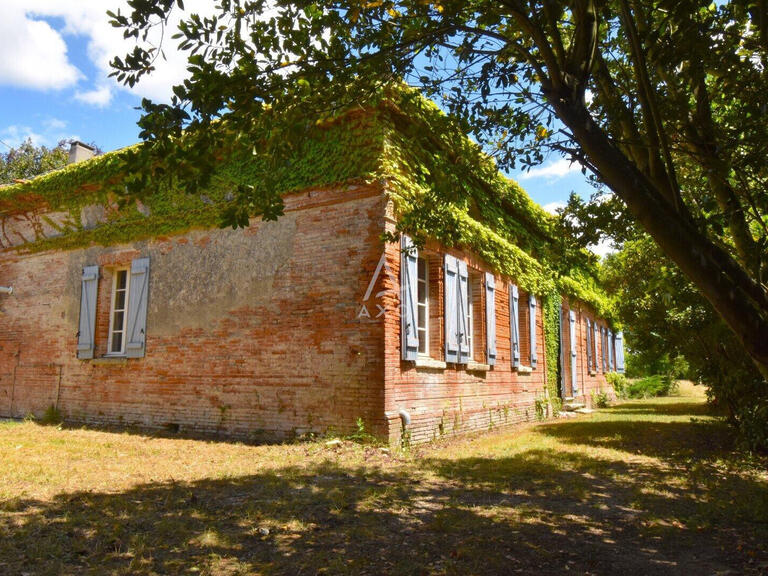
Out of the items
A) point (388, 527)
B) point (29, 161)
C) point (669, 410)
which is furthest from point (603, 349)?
point (29, 161)

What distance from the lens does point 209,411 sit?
9266mm

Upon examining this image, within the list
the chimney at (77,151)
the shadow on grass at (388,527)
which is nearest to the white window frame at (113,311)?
the chimney at (77,151)

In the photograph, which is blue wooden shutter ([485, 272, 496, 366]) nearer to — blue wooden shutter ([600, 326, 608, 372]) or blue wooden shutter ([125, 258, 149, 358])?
blue wooden shutter ([125, 258, 149, 358])

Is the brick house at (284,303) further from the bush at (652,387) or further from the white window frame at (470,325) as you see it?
the bush at (652,387)

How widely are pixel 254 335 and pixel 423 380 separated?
108 inches

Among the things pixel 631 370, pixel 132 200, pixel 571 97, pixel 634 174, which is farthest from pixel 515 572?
pixel 631 370

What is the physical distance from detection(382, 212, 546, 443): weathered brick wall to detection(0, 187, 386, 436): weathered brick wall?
1.01ft

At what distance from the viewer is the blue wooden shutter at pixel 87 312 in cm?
1084

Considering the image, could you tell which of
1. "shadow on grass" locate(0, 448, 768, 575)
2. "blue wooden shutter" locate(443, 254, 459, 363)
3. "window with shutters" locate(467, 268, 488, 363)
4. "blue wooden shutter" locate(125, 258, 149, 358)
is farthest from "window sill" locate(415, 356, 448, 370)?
"blue wooden shutter" locate(125, 258, 149, 358)

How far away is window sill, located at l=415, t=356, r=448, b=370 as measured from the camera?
863cm

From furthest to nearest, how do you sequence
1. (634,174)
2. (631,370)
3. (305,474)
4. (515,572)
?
(631,370) < (305,474) < (634,174) < (515,572)

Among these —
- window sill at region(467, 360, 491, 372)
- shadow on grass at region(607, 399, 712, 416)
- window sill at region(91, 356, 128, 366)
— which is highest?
window sill at region(91, 356, 128, 366)

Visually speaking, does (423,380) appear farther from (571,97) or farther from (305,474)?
(571,97)

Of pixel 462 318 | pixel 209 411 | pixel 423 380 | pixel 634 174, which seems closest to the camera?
pixel 634 174
